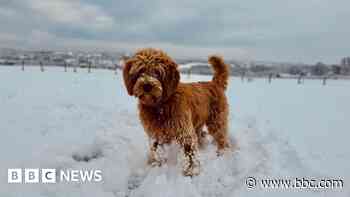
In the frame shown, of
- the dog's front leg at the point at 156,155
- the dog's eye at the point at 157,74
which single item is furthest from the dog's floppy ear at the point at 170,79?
the dog's front leg at the point at 156,155

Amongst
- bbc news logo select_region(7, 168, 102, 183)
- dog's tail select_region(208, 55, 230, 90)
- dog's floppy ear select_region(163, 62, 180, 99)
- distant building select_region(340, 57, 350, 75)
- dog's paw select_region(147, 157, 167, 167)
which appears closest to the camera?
bbc news logo select_region(7, 168, 102, 183)

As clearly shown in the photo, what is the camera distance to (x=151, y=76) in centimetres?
404

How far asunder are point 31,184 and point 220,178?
268 cm

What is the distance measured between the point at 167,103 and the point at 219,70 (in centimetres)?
194

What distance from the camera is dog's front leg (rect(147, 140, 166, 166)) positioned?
16.0 feet

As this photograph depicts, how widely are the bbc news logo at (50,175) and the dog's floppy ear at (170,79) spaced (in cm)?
161

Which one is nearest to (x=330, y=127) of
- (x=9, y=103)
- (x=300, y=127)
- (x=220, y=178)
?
(x=300, y=127)

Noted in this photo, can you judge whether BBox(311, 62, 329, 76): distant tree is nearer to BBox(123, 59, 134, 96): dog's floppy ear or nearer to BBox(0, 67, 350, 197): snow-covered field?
BBox(0, 67, 350, 197): snow-covered field

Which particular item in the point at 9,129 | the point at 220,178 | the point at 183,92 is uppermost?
the point at 183,92

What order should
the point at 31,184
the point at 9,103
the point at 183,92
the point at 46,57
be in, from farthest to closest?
the point at 46,57 → the point at 9,103 → the point at 183,92 → the point at 31,184

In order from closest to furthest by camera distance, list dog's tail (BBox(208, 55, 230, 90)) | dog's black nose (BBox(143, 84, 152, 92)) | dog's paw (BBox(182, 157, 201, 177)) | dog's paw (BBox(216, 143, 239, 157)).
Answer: dog's black nose (BBox(143, 84, 152, 92))
dog's paw (BBox(182, 157, 201, 177))
dog's paw (BBox(216, 143, 239, 157))
dog's tail (BBox(208, 55, 230, 90))

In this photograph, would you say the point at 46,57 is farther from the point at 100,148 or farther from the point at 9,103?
the point at 100,148

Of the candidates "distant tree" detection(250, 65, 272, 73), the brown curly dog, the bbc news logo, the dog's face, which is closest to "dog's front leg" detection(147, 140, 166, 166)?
the brown curly dog

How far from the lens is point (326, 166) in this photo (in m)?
4.37
